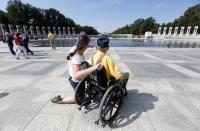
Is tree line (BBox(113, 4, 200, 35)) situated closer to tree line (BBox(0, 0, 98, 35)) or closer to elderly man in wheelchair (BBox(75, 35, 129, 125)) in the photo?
tree line (BBox(0, 0, 98, 35))

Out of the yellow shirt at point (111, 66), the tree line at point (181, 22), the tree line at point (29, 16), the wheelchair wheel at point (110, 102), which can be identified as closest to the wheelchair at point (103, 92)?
the wheelchair wheel at point (110, 102)

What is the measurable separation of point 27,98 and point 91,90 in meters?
1.78

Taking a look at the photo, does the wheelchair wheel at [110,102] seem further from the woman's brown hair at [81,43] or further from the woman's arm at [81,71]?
the woman's brown hair at [81,43]

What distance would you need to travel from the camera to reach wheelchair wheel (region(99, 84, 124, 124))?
9.68 ft

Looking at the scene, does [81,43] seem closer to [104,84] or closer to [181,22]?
[104,84]

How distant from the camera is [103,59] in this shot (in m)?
3.14

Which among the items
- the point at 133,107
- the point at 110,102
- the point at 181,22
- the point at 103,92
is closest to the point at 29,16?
the point at 181,22

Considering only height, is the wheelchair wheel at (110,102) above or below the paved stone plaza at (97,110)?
above

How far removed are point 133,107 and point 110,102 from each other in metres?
0.95

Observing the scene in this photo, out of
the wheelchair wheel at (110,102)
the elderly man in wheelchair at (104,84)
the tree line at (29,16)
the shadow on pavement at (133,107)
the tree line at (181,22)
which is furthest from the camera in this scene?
the tree line at (181,22)

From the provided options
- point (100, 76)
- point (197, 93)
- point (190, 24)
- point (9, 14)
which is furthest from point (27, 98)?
point (190, 24)

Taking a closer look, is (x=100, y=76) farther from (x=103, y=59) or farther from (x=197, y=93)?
A: (x=197, y=93)

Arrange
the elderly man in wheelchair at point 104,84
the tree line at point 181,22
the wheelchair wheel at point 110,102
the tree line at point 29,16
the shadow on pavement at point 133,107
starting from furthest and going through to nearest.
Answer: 1. the tree line at point 181,22
2. the tree line at point 29,16
3. the shadow on pavement at point 133,107
4. the elderly man in wheelchair at point 104,84
5. the wheelchair wheel at point 110,102

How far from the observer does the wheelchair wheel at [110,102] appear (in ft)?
9.68
